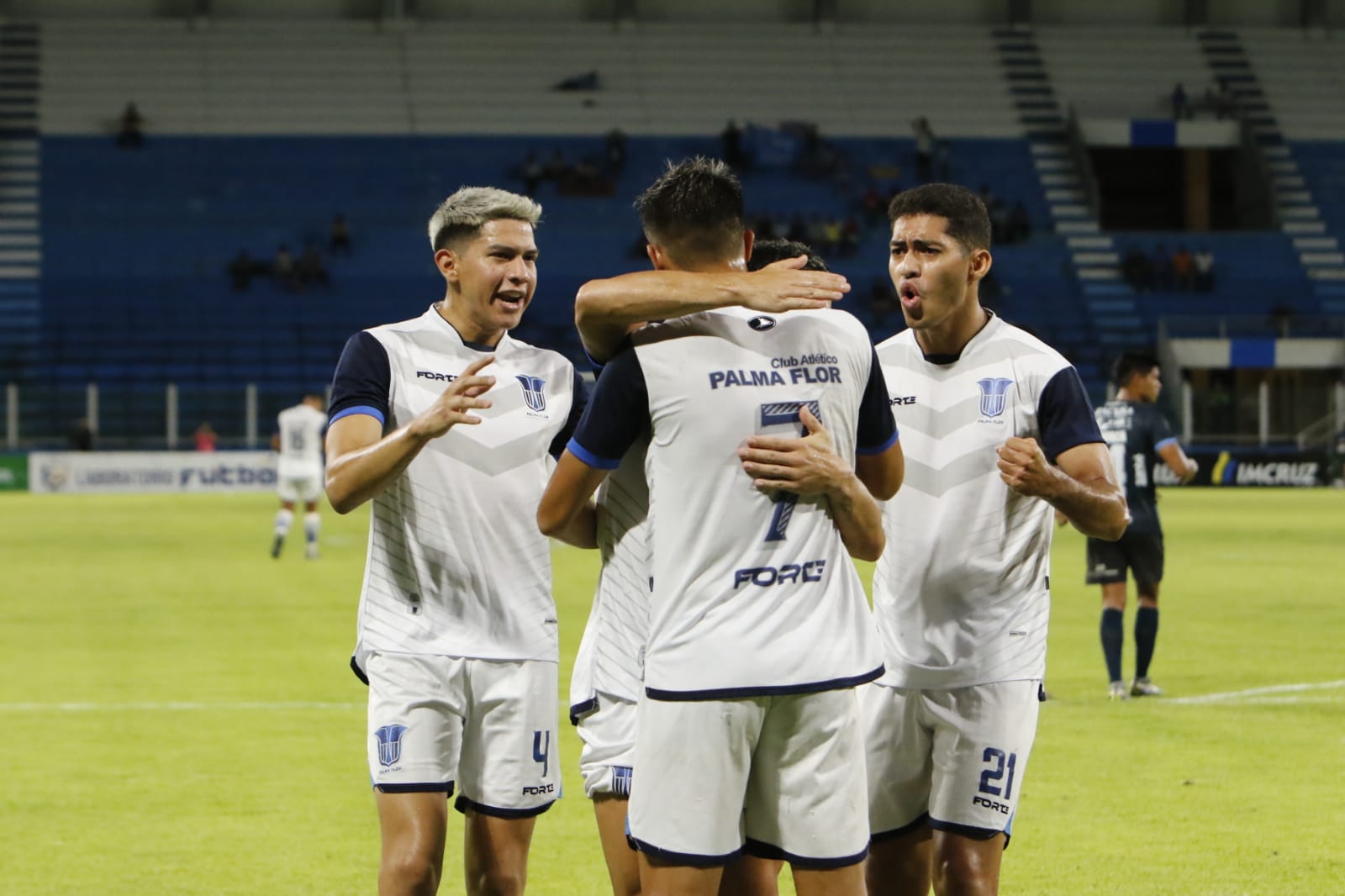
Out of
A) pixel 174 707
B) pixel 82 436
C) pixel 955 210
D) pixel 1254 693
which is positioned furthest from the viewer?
pixel 82 436

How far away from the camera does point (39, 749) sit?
31.2 ft

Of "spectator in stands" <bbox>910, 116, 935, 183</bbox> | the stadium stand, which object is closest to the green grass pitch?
the stadium stand

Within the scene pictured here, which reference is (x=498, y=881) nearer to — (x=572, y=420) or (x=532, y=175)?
(x=572, y=420)

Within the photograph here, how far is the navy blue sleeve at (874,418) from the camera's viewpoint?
4102 mm

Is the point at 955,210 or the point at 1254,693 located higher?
the point at 955,210

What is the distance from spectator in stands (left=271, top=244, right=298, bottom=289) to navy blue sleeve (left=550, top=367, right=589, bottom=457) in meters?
38.5

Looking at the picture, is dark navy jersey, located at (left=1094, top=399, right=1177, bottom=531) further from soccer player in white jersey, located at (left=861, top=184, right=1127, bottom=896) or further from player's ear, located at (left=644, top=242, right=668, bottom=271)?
player's ear, located at (left=644, top=242, right=668, bottom=271)

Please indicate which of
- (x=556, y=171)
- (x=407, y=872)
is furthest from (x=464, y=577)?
(x=556, y=171)

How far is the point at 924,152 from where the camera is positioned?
159 feet

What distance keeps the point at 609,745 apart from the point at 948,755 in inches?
37.1

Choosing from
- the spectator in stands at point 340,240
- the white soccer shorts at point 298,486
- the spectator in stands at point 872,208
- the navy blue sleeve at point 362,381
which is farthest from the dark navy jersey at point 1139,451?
the spectator in stands at point 872,208

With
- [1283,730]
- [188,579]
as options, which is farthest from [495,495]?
[188,579]

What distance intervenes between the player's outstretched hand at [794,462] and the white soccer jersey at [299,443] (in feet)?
61.7

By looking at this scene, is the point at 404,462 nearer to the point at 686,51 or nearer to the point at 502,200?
the point at 502,200
